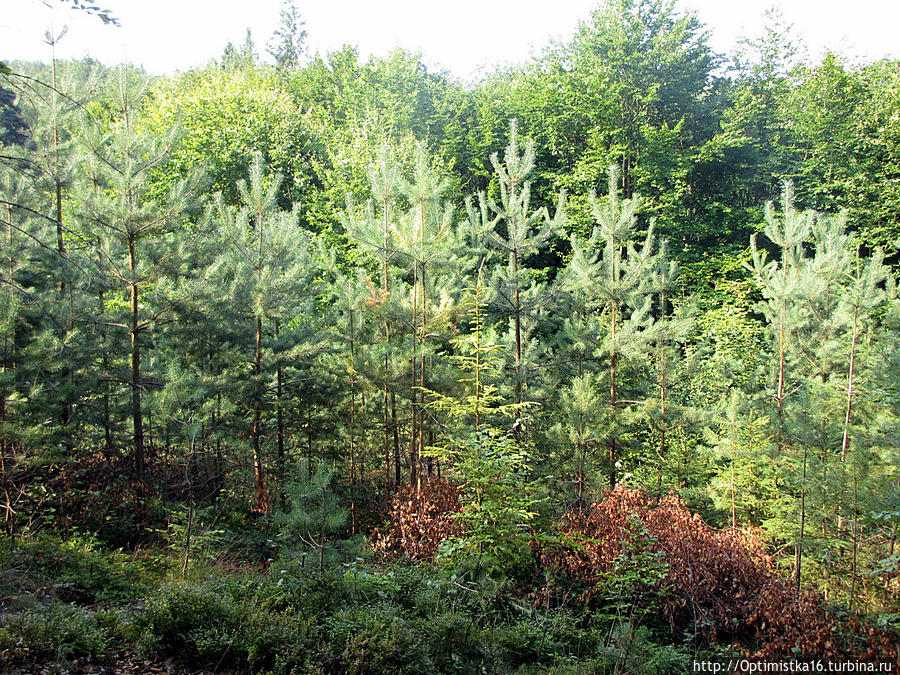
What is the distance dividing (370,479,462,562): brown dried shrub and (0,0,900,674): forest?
62 millimetres

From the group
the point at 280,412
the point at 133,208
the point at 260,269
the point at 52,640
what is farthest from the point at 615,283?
the point at 52,640

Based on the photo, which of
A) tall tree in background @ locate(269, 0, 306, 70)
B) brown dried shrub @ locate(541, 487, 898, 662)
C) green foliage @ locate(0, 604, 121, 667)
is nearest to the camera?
green foliage @ locate(0, 604, 121, 667)

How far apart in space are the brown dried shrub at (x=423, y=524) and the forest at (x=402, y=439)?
6 centimetres

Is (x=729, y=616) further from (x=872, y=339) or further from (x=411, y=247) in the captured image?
(x=872, y=339)

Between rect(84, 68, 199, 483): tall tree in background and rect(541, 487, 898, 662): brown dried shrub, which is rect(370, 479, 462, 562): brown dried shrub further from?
rect(84, 68, 199, 483): tall tree in background

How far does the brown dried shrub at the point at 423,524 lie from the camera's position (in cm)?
688

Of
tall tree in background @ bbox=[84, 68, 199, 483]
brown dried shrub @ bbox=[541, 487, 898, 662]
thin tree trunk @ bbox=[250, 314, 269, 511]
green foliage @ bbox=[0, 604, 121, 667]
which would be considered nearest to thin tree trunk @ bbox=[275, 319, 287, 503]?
thin tree trunk @ bbox=[250, 314, 269, 511]

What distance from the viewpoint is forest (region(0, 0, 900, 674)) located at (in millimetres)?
4652

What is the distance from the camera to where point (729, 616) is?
5531 millimetres

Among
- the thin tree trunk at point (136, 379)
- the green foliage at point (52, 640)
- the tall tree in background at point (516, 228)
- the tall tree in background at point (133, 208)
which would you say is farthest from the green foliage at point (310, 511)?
the tall tree in background at point (516, 228)

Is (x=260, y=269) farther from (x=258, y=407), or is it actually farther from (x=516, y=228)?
(x=516, y=228)

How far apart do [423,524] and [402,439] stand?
274 inches

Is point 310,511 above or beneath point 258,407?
beneath

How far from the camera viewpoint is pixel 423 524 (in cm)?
707
